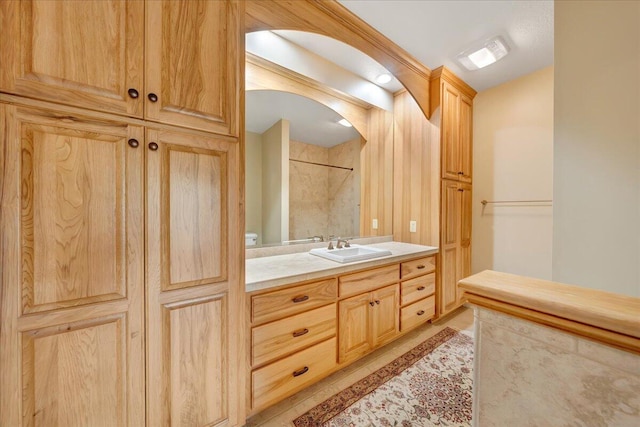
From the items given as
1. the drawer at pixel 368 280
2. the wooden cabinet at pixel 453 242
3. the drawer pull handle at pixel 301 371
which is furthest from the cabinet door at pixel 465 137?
the drawer pull handle at pixel 301 371

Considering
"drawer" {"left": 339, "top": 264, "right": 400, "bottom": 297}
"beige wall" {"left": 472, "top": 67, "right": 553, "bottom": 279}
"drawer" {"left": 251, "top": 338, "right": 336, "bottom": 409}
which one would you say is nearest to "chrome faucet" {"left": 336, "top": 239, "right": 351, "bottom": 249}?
"drawer" {"left": 339, "top": 264, "right": 400, "bottom": 297}

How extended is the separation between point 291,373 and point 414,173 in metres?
2.15

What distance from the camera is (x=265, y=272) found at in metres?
1.40

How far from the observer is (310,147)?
2.20 meters

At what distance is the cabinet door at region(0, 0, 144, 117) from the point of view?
746mm

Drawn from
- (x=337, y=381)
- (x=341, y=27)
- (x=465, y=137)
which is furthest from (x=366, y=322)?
(x=465, y=137)

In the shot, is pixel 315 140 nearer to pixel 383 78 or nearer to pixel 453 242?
pixel 383 78

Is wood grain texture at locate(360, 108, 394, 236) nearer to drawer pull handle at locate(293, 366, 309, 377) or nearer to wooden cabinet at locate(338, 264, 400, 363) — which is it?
wooden cabinet at locate(338, 264, 400, 363)

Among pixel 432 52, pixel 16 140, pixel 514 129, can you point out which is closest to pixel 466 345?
pixel 514 129

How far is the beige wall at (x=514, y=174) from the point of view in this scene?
2383 millimetres

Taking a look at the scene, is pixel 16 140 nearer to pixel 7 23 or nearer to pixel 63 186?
pixel 63 186

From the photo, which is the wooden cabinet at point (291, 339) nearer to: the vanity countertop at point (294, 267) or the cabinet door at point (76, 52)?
the vanity countertop at point (294, 267)

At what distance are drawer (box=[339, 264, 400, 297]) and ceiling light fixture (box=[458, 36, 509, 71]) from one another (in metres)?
1.97

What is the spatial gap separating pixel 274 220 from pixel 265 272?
2.04ft
